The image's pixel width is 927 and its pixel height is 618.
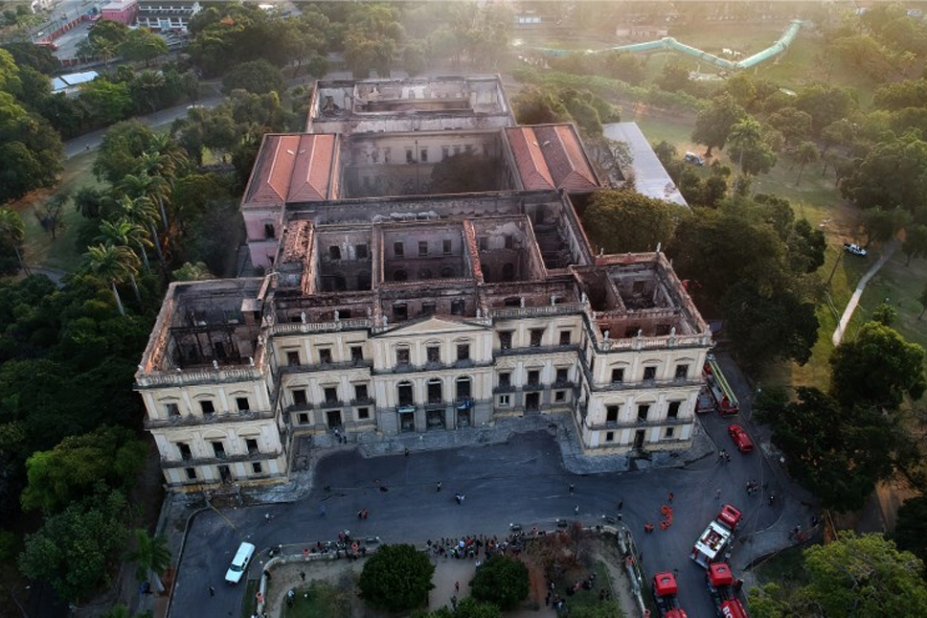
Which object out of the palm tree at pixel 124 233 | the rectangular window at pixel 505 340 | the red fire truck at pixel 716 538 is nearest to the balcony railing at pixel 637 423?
the red fire truck at pixel 716 538

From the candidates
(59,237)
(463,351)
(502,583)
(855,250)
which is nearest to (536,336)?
(463,351)

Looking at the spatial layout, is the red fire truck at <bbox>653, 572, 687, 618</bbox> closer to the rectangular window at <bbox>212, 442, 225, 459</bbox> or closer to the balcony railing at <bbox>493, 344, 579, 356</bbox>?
the balcony railing at <bbox>493, 344, 579, 356</bbox>

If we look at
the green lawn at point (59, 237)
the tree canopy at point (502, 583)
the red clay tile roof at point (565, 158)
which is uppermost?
the red clay tile roof at point (565, 158)

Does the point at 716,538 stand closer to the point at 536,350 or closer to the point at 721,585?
the point at 721,585

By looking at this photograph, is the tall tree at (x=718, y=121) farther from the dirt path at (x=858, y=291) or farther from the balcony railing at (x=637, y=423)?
the balcony railing at (x=637, y=423)

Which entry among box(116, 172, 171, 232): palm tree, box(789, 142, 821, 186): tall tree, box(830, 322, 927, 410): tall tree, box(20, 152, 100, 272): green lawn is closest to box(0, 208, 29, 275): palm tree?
box(20, 152, 100, 272): green lawn

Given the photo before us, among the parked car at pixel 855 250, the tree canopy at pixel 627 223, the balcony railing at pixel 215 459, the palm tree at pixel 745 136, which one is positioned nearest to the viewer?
the balcony railing at pixel 215 459
